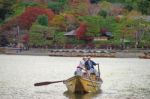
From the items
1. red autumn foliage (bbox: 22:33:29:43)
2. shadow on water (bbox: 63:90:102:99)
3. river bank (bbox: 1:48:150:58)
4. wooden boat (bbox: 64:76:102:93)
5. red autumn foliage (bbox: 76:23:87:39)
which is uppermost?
wooden boat (bbox: 64:76:102:93)

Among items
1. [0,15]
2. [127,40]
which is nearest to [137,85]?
[127,40]

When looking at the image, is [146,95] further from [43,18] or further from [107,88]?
[43,18]

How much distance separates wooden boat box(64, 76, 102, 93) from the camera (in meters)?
35.6

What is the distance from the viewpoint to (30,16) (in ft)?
399

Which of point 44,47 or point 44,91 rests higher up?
point 44,91

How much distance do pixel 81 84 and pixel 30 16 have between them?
86572 mm

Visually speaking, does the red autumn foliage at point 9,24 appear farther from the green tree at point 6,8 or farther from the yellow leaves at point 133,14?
the yellow leaves at point 133,14

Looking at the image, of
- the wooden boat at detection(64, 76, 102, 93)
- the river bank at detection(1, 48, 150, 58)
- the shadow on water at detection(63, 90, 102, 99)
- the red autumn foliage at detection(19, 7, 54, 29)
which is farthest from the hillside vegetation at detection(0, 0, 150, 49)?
the shadow on water at detection(63, 90, 102, 99)

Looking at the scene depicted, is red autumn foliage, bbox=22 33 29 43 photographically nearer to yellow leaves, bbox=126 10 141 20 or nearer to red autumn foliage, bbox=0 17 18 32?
red autumn foliage, bbox=0 17 18 32

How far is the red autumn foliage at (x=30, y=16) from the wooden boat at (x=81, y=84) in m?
83.4

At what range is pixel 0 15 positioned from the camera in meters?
131

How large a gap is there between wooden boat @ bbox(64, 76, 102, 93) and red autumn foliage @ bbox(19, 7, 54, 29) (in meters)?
83.4

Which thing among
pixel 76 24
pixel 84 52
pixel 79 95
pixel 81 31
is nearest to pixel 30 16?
pixel 76 24

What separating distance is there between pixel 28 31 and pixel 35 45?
26.1ft
